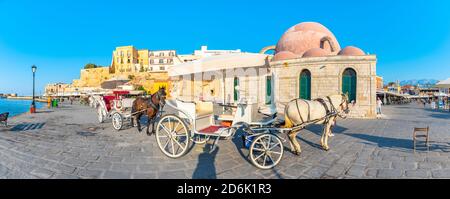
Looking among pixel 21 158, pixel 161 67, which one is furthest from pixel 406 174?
pixel 161 67

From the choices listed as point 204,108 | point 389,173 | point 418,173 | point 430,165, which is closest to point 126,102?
point 204,108

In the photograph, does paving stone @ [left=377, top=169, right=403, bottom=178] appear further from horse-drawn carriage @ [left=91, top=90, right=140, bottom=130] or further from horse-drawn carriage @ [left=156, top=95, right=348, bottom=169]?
horse-drawn carriage @ [left=91, top=90, right=140, bottom=130]

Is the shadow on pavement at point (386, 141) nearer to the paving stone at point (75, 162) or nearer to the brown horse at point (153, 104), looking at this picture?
the brown horse at point (153, 104)

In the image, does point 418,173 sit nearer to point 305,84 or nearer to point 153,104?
point 153,104

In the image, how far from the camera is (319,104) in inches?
173

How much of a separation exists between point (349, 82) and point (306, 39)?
256 inches

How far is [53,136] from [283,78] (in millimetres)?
10990

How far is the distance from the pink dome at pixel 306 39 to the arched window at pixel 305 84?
433 cm

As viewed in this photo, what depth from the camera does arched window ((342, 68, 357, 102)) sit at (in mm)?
10281

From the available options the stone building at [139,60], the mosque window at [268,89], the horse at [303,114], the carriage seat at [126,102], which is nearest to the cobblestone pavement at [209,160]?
the horse at [303,114]

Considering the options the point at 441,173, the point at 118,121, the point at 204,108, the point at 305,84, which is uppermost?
the point at 305,84

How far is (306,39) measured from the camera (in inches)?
611
